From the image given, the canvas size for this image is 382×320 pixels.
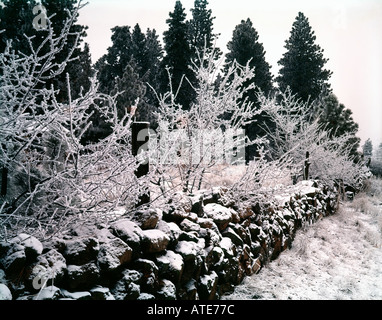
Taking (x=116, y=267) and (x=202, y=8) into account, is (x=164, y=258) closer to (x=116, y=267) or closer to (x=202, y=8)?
(x=116, y=267)

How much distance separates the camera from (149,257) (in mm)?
2568

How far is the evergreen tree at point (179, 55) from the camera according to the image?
19.6m

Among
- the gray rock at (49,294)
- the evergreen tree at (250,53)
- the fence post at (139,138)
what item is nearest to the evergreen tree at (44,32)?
the fence post at (139,138)

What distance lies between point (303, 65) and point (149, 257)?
22533mm

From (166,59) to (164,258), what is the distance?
1967cm

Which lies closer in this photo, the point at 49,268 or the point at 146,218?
the point at 49,268

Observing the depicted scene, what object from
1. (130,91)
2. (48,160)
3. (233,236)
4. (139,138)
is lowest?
(233,236)

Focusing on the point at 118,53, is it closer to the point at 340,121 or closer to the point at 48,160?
the point at 340,121

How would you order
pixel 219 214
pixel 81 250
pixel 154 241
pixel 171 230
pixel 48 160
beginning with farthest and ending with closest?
pixel 219 214, pixel 171 230, pixel 154 241, pixel 81 250, pixel 48 160

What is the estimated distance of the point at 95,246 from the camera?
2.14m

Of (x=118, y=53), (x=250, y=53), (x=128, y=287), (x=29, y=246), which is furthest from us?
(x=118, y=53)

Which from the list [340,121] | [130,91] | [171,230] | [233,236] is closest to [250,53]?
[340,121]
